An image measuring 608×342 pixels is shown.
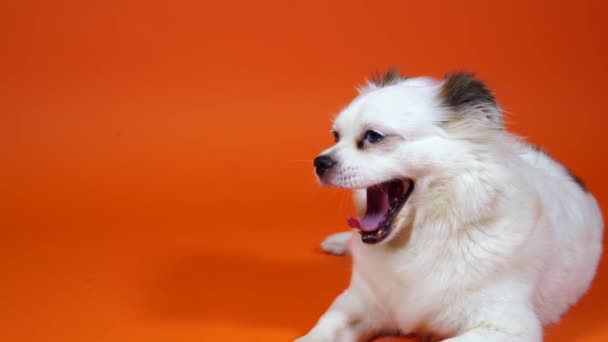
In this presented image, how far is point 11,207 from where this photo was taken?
16.7 ft

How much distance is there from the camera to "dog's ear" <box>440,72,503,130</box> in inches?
115

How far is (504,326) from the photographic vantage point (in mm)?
2809

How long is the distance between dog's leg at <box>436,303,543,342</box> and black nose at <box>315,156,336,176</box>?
83 cm

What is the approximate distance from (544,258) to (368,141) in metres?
0.92

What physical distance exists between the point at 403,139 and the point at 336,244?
1605mm

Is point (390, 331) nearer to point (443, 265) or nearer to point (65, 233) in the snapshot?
point (443, 265)

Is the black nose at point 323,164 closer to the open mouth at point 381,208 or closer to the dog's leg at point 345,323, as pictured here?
the open mouth at point 381,208

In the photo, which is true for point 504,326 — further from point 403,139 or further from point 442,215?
point 403,139

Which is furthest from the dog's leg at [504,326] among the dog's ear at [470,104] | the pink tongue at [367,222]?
the dog's ear at [470,104]

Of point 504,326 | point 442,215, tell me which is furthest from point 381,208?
point 504,326

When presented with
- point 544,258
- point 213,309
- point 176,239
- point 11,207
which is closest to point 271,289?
point 213,309

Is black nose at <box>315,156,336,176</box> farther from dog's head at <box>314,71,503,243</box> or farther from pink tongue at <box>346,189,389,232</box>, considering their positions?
pink tongue at <box>346,189,389,232</box>

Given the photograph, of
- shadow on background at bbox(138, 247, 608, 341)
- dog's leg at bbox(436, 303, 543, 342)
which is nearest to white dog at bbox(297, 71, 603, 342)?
dog's leg at bbox(436, 303, 543, 342)

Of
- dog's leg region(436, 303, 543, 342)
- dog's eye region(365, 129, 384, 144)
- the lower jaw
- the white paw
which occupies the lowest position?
dog's leg region(436, 303, 543, 342)
